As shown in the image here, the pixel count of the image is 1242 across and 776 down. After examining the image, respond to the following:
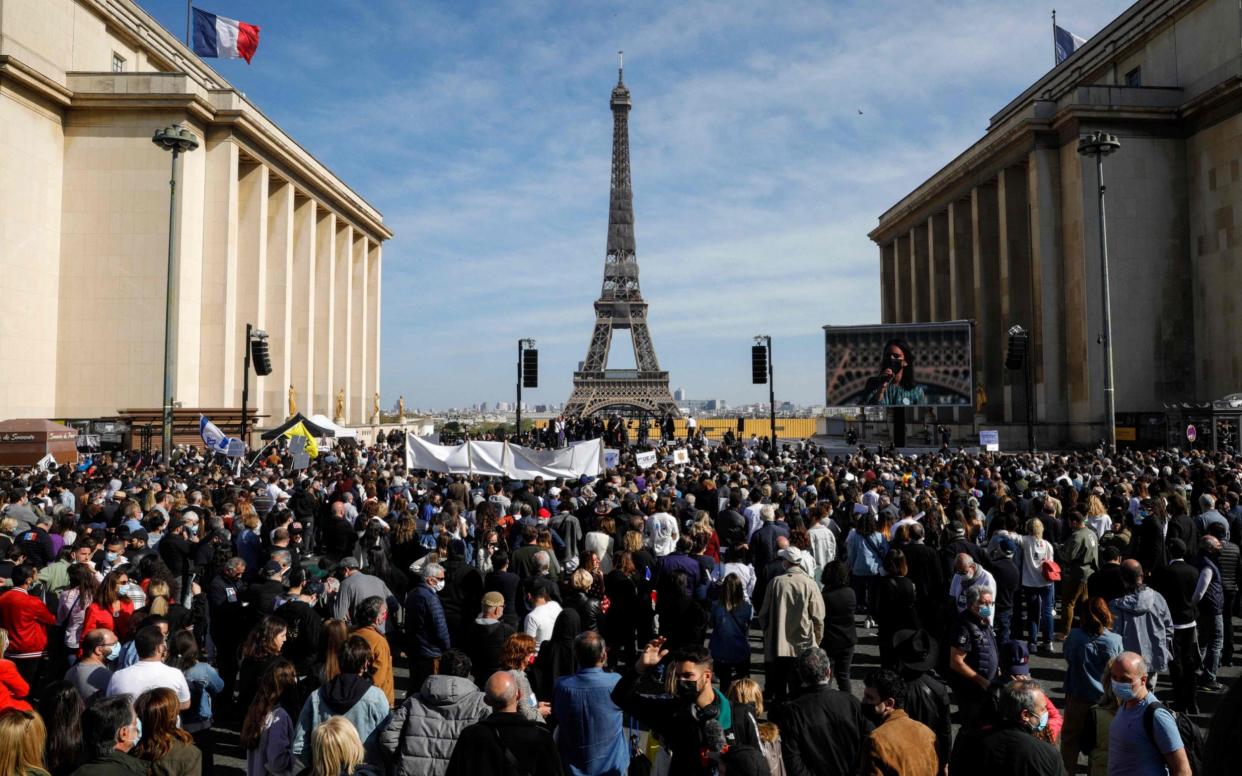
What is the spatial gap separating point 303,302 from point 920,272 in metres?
38.7

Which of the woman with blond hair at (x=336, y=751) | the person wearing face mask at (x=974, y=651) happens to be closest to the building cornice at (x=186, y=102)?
the woman with blond hair at (x=336, y=751)

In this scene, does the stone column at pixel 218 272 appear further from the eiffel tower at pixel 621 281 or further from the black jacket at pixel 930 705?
the eiffel tower at pixel 621 281

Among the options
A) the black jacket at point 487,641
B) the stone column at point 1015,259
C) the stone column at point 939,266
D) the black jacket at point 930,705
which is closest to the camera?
the black jacket at point 930,705

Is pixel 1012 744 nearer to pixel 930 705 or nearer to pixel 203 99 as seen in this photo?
pixel 930 705

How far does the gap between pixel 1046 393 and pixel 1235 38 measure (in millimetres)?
16642

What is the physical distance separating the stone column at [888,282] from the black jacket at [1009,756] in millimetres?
62753

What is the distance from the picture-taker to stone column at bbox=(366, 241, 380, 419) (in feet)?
207

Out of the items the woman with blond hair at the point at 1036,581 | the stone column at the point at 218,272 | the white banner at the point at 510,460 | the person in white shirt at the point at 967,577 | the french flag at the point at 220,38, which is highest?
the french flag at the point at 220,38

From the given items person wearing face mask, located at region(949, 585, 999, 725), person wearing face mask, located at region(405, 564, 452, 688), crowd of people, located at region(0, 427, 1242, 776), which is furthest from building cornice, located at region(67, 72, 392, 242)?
person wearing face mask, located at region(949, 585, 999, 725)

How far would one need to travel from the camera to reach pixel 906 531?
8641mm

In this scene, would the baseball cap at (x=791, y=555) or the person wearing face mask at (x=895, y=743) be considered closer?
the person wearing face mask at (x=895, y=743)

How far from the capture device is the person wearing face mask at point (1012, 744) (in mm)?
3854

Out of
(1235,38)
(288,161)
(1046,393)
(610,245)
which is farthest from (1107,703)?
(610,245)

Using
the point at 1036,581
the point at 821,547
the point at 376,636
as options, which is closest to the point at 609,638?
the point at 376,636
